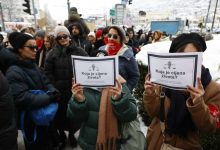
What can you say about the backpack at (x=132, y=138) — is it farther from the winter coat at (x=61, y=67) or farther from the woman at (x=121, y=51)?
the winter coat at (x=61, y=67)

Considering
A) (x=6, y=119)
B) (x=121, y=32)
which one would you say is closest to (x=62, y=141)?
(x=121, y=32)

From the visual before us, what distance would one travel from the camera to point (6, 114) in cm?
217

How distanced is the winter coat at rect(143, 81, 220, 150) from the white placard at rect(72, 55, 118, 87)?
1.12 ft

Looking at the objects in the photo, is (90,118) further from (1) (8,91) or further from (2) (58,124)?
(2) (58,124)

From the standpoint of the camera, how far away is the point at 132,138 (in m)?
2.27

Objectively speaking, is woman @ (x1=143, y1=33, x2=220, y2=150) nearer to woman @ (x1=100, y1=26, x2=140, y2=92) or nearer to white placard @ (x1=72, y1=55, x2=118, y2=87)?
white placard @ (x1=72, y1=55, x2=118, y2=87)

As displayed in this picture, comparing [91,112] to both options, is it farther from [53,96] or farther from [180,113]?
[53,96]

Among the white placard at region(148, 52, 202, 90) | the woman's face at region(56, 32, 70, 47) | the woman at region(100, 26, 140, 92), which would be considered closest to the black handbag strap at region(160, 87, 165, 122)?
the white placard at region(148, 52, 202, 90)

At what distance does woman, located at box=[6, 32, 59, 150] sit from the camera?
294 cm

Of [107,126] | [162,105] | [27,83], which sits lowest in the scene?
[107,126]

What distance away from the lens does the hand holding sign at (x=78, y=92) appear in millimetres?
2211

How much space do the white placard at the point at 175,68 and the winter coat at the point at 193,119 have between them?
0.16m

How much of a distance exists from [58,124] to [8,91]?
2.07 meters

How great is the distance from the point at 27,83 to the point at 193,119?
78.2 inches
